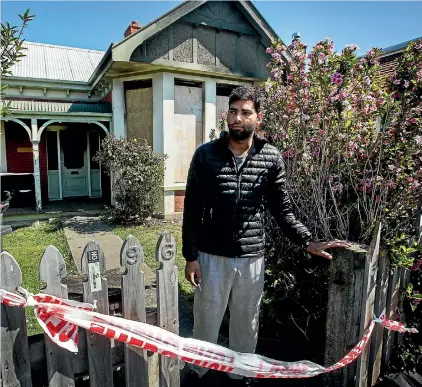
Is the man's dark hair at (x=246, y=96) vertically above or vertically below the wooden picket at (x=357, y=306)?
→ above

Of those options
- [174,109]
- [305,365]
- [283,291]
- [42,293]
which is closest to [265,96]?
[283,291]

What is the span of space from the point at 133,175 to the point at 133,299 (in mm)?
6344

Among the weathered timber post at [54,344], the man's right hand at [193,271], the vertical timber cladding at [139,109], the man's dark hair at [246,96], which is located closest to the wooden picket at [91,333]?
the weathered timber post at [54,344]

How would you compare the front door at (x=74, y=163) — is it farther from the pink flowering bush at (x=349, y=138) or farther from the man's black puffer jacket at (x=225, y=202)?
the man's black puffer jacket at (x=225, y=202)

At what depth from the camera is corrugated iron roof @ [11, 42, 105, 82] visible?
13367mm

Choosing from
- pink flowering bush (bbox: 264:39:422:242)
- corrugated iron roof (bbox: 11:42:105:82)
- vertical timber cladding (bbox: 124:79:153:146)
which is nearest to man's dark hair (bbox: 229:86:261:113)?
pink flowering bush (bbox: 264:39:422:242)

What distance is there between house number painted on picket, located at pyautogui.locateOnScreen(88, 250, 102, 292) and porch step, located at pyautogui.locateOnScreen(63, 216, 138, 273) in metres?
3.55

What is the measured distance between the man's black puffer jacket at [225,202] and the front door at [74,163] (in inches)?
455

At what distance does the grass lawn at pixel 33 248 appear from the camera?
4625mm

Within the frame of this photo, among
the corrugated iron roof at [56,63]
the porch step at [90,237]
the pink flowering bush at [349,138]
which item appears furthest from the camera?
the corrugated iron roof at [56,63]

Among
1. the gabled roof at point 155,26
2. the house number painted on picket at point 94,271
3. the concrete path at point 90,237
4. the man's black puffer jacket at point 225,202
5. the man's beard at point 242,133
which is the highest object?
the gabled roof at point 155,26

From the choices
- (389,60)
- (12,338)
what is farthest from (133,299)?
(389,60)

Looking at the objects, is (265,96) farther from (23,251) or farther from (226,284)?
(23,251)

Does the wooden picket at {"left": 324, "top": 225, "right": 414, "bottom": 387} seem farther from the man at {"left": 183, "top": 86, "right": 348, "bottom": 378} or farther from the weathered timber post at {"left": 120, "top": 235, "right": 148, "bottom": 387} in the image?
the weathered timber post at {"left": 120, "top": 235, "right": 148, "bottom": 387}
